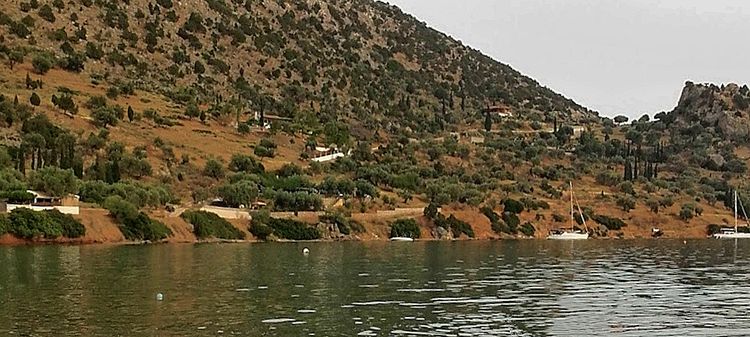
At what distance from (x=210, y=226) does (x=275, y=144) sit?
45578 millimetres

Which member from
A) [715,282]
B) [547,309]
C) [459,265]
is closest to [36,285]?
[547,309]

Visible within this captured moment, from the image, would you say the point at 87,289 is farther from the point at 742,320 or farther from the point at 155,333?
the point at 742,320

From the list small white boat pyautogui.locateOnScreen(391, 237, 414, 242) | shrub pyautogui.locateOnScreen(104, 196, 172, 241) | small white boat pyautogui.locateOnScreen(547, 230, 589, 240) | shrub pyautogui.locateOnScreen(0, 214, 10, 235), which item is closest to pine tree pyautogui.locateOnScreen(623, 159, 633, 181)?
small white boat pyautogui.locateOnScreen(547, 230, 589, 240)

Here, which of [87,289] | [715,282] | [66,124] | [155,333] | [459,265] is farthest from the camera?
[66,124]

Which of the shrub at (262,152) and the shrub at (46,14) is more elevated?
the shrub at (46,14)

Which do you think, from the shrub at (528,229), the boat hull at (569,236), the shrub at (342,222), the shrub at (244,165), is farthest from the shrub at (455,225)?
the shrub at (244,165)

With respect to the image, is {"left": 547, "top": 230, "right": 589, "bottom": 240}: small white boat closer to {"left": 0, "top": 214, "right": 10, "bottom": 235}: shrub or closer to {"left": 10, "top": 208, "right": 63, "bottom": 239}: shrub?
{"left": 10, "top": 208, "right": 63, "bottom": 239}: shrub

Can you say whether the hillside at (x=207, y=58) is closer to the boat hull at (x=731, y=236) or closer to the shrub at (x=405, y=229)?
the shrub at (x=405, y=229)

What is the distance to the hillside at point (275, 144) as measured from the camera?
114m

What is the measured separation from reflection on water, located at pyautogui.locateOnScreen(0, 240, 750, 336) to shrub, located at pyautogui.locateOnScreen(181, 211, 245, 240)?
16115mm

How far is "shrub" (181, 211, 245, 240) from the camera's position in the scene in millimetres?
100250

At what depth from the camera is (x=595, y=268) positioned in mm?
71562

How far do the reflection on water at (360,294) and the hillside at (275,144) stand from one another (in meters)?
28.3

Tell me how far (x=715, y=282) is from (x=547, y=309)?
64.0ft
